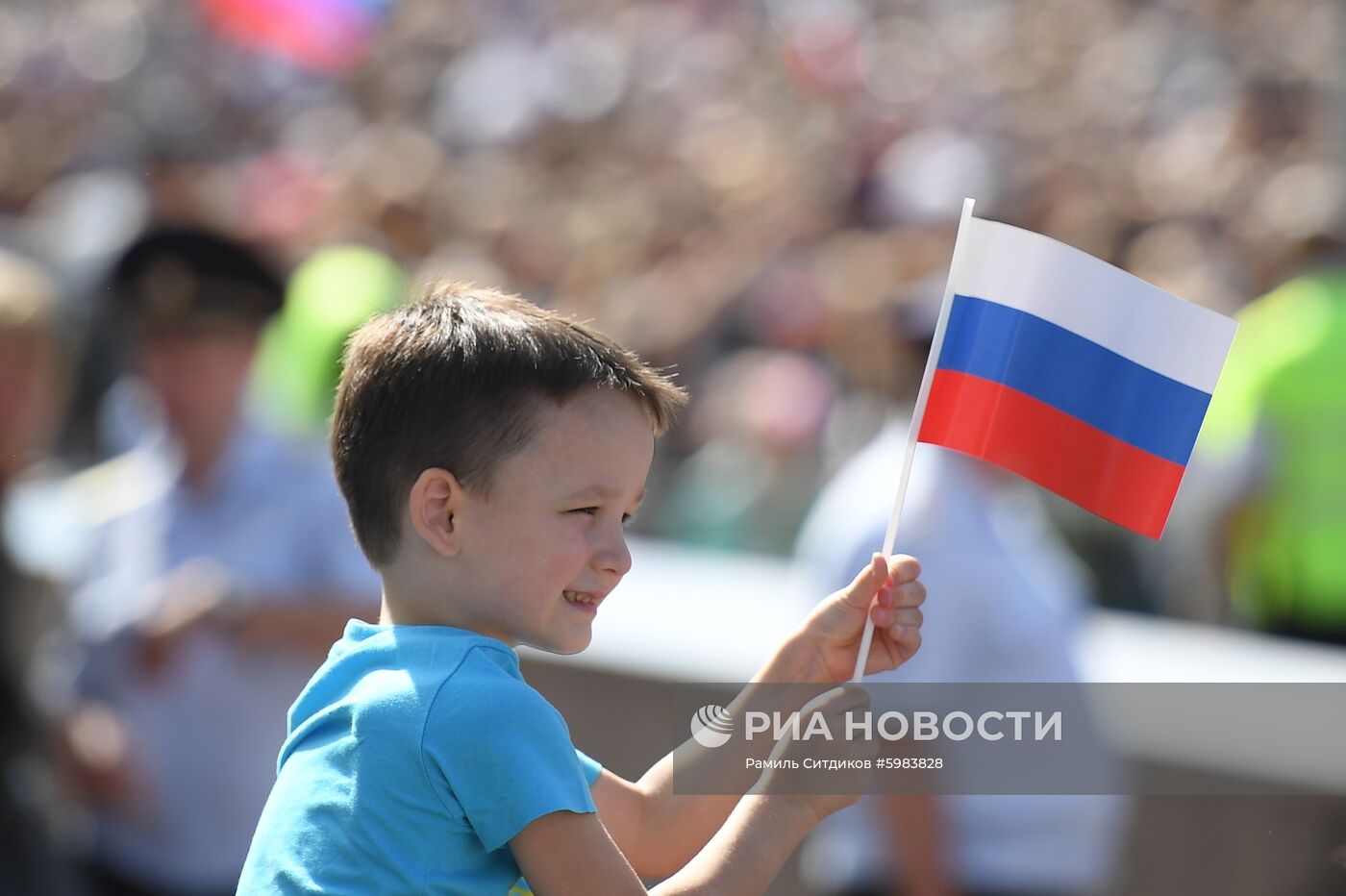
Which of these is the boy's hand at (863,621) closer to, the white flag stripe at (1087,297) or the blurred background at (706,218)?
the white flag stripe at (1087,297)

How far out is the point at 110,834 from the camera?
367cm

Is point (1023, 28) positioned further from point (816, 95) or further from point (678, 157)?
point (678, 157)

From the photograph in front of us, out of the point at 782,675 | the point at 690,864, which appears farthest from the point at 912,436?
the point at 690,864

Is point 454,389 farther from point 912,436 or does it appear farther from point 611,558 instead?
point 912,436

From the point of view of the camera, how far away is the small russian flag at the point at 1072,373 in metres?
1.88

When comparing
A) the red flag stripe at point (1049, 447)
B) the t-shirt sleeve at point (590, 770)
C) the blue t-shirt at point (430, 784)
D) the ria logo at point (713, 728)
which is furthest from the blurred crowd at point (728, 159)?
the blue t-shirt at point (430, 784)

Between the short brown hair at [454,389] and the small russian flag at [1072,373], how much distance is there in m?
0.39

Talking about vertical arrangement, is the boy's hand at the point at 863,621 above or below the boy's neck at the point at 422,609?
above

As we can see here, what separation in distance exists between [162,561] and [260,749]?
0.48m

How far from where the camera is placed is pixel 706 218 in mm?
9414

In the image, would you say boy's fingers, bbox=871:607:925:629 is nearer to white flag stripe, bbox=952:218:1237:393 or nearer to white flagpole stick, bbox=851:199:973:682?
white flagpole stick, bbox=851:199:973:682

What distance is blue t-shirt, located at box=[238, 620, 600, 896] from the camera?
151cm

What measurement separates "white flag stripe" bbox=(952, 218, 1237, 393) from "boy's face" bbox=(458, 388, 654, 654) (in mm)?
471

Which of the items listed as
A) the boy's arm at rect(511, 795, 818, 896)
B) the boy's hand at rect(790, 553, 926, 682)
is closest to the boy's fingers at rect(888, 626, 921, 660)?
the boy's hand at rect(790, 553, 926, 682)
